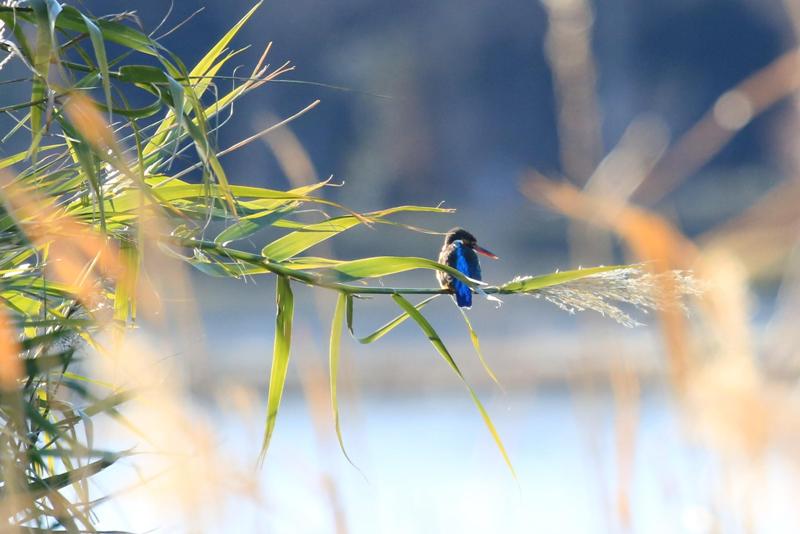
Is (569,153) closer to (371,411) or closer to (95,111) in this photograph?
(95,111)

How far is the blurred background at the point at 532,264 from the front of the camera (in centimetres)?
117

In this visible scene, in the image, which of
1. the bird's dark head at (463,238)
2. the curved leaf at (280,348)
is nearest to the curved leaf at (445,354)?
the curved leaf at (280,348)

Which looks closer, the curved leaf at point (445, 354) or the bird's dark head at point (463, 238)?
the curved leaf at point (445, 354)

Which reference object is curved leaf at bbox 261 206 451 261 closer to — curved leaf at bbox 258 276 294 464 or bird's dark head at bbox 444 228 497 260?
curved leaf at bbox 258 276 294 464

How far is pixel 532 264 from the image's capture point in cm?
1047

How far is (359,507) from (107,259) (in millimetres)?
970

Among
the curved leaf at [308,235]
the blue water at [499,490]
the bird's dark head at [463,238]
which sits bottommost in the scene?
the blue water at [499,490]

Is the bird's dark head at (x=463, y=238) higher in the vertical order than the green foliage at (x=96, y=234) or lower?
higher

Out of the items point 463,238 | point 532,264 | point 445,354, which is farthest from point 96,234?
point 532,264

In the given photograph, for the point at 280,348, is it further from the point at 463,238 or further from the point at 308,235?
the point at 463,238

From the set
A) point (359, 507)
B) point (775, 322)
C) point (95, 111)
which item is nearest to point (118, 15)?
point (95, 111)

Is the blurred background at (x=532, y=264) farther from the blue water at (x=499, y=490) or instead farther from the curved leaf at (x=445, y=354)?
the curved leaf at (x=445, y=354)

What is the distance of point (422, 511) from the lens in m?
1.53

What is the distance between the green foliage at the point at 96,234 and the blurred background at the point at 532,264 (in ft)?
0.34
